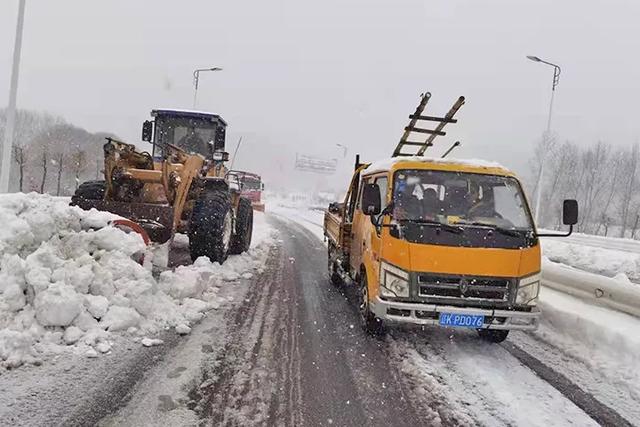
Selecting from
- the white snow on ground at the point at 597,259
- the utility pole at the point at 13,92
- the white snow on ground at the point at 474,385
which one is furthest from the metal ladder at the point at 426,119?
the utility pole at the point at 13,92

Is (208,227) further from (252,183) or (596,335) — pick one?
(252,183)

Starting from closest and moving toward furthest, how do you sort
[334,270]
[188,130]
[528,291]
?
[528,291] → [334,270] → [188,130]

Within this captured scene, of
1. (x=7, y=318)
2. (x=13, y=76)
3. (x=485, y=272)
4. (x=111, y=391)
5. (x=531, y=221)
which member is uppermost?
(x=13, y=76)

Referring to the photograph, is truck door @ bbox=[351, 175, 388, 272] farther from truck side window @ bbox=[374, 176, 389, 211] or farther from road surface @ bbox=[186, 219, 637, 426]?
road surface @ bbox=[186, 219, 637, 426]

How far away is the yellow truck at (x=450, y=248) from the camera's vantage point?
4801 mm

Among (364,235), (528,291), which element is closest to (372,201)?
(364,235)

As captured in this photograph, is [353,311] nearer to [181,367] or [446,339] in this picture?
[446,339]

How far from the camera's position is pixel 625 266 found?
12.8 m

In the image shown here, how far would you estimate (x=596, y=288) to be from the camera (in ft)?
21.6

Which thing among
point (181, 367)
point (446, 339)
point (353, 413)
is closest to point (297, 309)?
point (446, 339)

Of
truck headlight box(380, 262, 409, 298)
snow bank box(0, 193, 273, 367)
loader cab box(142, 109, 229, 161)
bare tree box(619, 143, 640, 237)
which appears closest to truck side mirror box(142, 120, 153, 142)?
loader cab box(142, 109, 229, 161)

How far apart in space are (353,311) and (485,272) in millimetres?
2258

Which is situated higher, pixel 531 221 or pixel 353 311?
pixel 531 221

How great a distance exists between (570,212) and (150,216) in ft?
18.3
